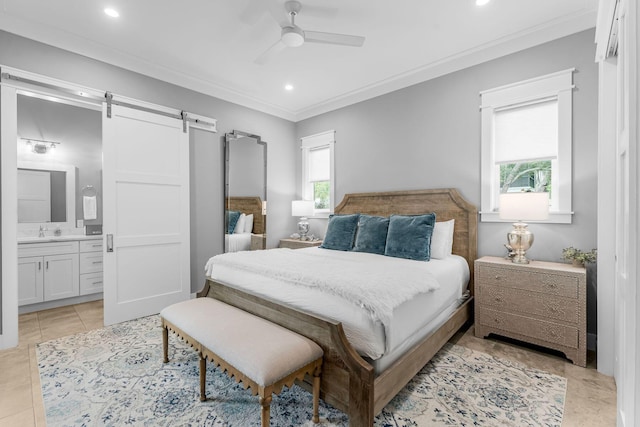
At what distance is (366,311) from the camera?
1651mm

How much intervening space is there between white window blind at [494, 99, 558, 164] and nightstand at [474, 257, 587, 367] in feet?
3.60

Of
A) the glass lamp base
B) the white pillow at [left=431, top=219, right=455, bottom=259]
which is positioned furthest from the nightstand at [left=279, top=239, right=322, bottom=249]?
the glass lamp base

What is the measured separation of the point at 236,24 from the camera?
9.08ft

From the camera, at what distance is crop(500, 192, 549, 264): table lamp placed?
2.51 m

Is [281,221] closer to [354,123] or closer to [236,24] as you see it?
[354,123]

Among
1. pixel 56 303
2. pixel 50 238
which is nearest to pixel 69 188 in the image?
pixel 50 238

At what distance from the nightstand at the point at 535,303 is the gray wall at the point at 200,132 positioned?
3228 mm

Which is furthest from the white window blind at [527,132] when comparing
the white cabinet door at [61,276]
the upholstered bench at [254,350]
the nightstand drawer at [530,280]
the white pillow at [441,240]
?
the white cabinet door at [61,276]

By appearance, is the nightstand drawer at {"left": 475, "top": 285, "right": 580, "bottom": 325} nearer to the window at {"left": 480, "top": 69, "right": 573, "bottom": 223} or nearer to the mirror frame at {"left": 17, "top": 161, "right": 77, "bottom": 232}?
the window at {"left": 480, "top": 69, "right": 573, "bottom": 223}

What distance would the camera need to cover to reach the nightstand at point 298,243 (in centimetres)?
452

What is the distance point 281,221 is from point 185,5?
3.24 m

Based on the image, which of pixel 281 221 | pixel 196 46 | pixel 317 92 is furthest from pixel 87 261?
pixel 317 92

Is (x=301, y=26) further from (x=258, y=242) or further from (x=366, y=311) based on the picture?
(x=258, y=242)

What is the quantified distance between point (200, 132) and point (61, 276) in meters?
2.62
